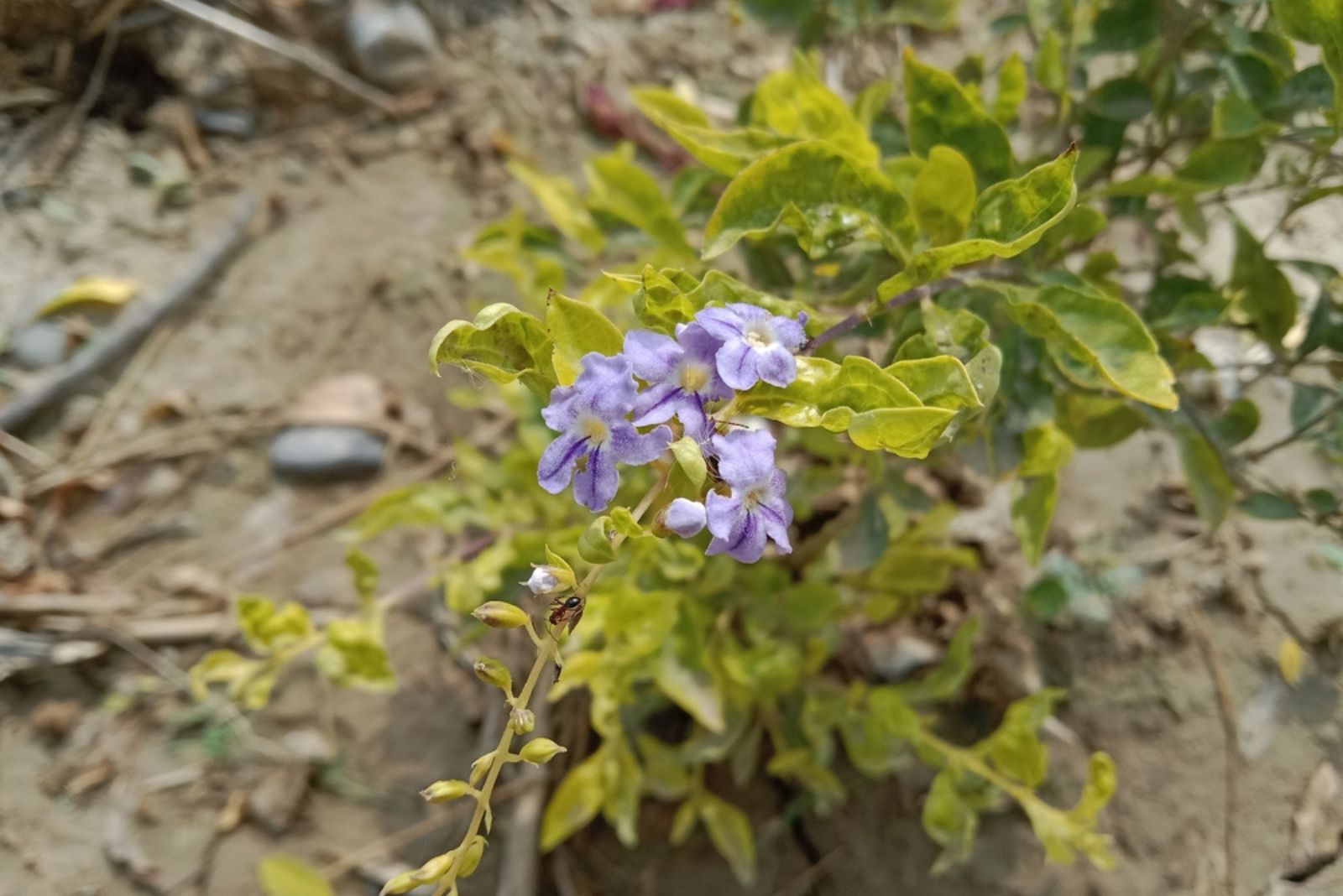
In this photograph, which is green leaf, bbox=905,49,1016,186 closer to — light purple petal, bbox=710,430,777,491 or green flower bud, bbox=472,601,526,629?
light purple petal, bbox=710,430,777,491

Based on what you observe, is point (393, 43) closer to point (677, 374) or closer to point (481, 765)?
point (677, 374)

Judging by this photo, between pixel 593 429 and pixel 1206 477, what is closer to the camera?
pixel 593 429

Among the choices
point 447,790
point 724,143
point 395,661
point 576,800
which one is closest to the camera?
point 447,790

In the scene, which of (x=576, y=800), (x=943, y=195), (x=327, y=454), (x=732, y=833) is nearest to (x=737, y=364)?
(x=943, y=195)

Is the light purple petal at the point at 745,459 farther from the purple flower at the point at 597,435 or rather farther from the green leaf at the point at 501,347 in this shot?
the green leaf at the point at 501,347

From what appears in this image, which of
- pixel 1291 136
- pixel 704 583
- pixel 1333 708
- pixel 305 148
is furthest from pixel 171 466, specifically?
pixel 1333 708

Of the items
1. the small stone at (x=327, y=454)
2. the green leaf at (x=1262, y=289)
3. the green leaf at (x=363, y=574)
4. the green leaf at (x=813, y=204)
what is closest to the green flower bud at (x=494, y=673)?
the green leaf at (x=813, y=204)

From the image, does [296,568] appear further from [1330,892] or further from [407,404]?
[1330,892]
